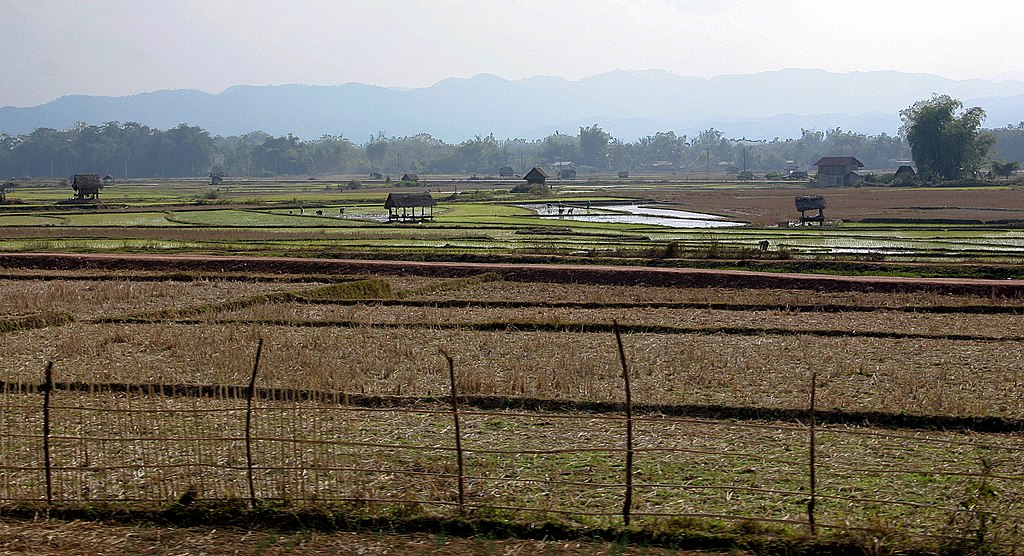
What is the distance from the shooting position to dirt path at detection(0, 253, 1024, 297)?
68.1 ft

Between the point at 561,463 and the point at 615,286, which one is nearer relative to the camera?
the point at 561,463

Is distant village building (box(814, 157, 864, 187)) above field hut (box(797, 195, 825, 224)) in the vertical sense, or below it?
above

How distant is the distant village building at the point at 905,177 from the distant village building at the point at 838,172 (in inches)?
117

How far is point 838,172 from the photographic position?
85.2 m

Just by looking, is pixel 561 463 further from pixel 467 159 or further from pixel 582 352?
pixel 467 159

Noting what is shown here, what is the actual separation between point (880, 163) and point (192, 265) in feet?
520

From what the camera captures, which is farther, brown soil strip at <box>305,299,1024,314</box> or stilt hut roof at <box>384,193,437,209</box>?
stilt hut roof at <box>384,193,437,209</box>

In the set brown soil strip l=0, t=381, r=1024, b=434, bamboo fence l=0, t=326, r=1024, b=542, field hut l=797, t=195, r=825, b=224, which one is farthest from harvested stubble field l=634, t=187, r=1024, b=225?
bamboo fence l=0, t=326, r=1024, b=542

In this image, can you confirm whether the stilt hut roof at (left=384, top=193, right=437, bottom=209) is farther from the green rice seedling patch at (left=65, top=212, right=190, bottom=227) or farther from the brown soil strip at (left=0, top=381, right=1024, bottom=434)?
the brown soil strip at (left=0, top=381, right=1024, bottom=434)

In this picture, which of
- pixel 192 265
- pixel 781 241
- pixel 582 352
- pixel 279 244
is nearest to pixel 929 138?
pixel 781 241

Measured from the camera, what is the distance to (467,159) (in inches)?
6427

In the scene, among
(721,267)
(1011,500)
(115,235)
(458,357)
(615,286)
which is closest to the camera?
(1011,500)

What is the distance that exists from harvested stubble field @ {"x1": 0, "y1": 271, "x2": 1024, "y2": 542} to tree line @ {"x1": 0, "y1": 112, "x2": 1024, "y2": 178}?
119679mm

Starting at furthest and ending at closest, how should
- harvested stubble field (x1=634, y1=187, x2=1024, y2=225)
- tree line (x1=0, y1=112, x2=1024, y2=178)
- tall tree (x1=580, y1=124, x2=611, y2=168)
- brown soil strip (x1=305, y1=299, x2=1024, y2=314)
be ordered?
1. tall tree (x1=580, y1=124, x2=611, y2=168)
2. tree line (x1=0, y1=112, x2=1024, y2=178)
3. harvested stubble field (x1=634, y1=187, x2=1024, y2=225)
4. brown soil strip (x1=305, y1=299, x2=1024, y2=314)
